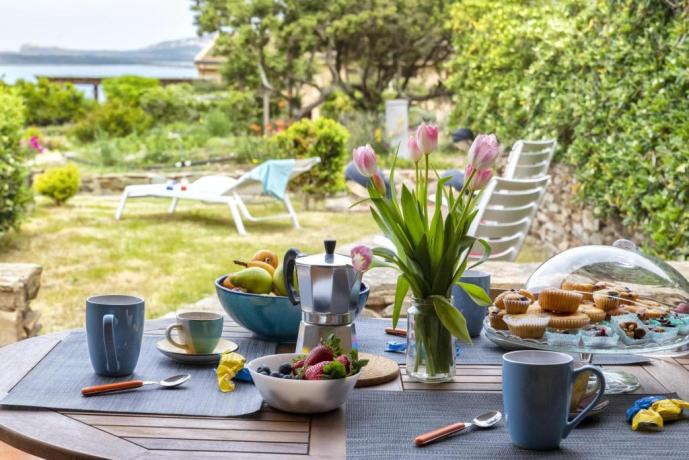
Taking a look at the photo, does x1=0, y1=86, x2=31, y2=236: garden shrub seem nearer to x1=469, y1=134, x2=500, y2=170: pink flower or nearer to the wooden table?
the wooden table

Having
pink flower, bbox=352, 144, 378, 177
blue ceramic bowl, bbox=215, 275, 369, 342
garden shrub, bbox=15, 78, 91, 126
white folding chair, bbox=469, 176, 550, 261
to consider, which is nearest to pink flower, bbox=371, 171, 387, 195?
pink flower, bbox=352, 144, 378, 177

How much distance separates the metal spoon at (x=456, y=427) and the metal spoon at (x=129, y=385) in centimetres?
42

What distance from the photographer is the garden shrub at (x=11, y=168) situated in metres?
5.97

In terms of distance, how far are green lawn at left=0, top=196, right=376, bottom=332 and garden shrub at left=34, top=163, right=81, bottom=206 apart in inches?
4.8

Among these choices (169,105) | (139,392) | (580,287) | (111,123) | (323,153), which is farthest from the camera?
(169,105)

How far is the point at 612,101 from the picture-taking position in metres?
4.69

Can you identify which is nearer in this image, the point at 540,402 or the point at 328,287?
the point at 540,402

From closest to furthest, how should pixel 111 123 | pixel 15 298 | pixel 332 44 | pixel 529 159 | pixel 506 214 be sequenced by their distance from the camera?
pixel 15 298, pixel 506 214, pixel 529 159, pixel 111 123, pixel 332 44

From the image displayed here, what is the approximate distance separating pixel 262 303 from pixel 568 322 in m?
0.55

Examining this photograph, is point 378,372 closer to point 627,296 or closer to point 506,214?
point 627,296

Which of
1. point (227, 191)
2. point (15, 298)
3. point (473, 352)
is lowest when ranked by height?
point (227, 191)

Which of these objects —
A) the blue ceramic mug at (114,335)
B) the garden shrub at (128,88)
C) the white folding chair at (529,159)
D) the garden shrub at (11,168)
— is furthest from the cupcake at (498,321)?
the garden shrub at (128,88)

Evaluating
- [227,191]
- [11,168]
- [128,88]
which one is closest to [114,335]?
[11,168]

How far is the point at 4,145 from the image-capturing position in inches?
239
